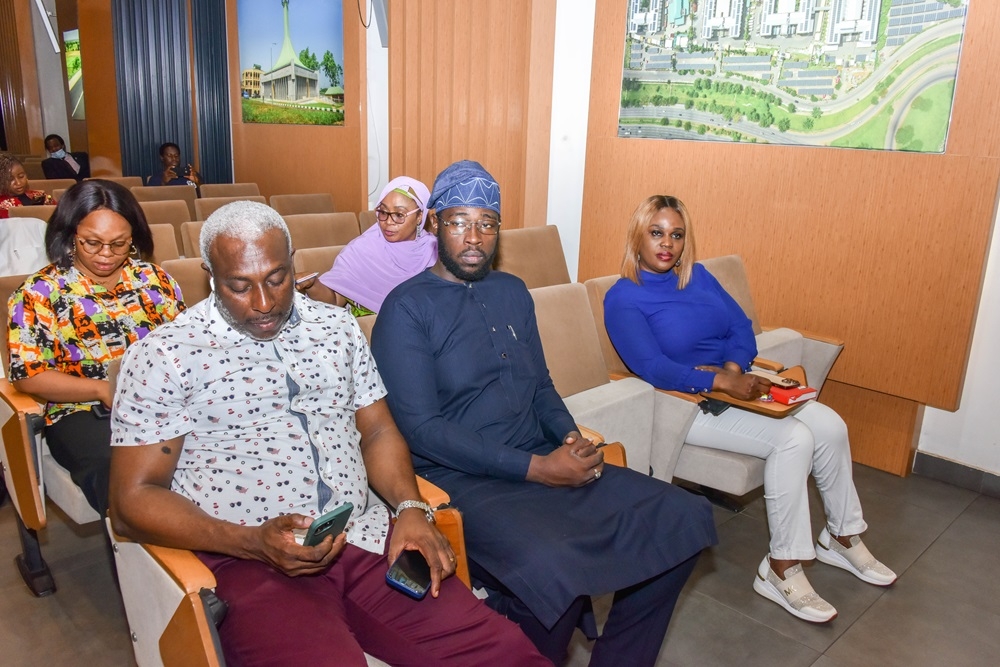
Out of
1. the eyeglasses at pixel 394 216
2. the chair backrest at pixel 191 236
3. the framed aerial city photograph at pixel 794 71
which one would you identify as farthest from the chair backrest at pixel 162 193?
the framed aerial city photograph at pixel 794 71

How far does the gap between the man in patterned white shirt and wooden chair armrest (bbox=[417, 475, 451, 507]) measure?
2.6 inches

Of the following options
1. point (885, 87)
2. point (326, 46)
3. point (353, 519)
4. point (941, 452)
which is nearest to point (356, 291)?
point (353, 519)

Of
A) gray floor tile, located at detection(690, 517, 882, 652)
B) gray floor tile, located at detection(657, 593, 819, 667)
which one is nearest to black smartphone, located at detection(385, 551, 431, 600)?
gray floor tile, located at detection(657, 593, 819, 667)

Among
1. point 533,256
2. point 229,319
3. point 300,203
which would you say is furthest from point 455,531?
point 300,203

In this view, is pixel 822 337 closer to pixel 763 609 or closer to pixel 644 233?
pixel 644 233

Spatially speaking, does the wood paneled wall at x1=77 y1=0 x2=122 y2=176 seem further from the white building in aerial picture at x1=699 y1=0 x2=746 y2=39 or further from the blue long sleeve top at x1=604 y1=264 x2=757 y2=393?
the blue long sleeve top at x1=604 y1=264 x2=757 y2=393

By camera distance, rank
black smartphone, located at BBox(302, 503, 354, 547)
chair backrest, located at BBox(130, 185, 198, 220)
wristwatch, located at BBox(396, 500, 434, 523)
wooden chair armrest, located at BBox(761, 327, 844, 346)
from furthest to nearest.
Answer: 1. chair backrest, located at BBox(130, 185, 198, 220)
2. wooden chair armrest, located at BBox(761, 327, 844, 346)
3. wristwatch, located at BBox(396, 500, 434, 523)
4. black smartphone, located at BBox(302, 503, 354, 547)

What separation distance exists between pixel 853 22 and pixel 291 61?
16.2 feet

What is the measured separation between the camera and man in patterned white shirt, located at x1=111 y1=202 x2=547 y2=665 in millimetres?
1480

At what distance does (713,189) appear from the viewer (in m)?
4.09

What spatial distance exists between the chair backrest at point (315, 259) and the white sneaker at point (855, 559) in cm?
231

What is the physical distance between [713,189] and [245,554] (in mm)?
3279

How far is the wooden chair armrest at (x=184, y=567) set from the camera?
141 centimetres

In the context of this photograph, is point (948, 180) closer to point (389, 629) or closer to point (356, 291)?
point (356, 291)
